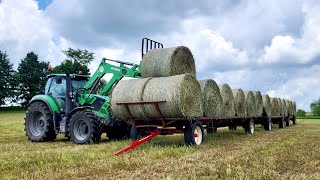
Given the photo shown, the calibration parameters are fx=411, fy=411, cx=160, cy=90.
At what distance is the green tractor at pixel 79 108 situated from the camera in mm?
13453

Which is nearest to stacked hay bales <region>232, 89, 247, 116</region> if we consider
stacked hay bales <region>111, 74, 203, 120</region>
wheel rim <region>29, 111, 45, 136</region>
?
stacked hay bales <region>111, 74, 203, 120</region>

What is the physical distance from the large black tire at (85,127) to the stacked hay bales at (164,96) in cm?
132

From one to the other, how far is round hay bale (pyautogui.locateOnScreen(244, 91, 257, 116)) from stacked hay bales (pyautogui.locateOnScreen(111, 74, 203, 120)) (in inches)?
269

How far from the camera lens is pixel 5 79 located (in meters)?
74.1

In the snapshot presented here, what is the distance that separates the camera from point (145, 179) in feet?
20.7

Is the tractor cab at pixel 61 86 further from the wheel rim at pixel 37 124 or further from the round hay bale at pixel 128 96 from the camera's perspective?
the round hay bale at pixel 128 96

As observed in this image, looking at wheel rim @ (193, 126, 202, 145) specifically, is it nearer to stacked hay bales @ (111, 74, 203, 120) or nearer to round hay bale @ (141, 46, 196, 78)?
stacked hay bales @ (111, 74, 203, 120)

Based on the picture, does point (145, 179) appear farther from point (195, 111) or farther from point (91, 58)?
point (91, 58)

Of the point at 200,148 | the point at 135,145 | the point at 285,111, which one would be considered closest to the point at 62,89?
the point at 135,145

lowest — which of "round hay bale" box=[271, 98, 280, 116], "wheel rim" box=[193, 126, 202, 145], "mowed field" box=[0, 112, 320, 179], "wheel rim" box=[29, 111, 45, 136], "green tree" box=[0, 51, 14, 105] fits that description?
"mowed field" box=[0, 112, 320, 179]

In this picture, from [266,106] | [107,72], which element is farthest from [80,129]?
[266,106]

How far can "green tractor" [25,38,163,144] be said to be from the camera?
530 inches

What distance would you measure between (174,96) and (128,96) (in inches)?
65.4

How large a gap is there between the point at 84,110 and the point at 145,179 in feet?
25.4
